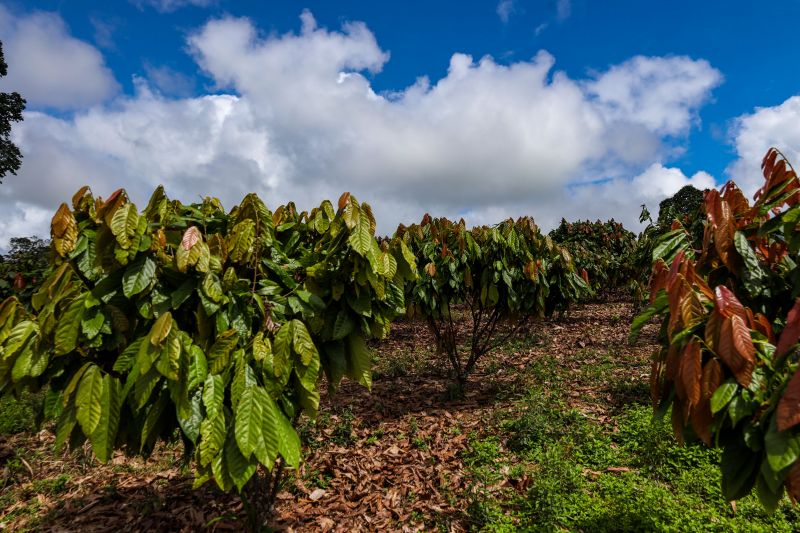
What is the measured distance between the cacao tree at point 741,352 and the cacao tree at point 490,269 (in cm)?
321

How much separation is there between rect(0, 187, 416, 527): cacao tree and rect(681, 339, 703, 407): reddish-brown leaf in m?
1.33

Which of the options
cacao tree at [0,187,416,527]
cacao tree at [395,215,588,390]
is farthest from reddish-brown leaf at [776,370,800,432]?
cacao tree at [395,215,588,390]

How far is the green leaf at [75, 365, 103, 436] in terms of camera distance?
5.62ft

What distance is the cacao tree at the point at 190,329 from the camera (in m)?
1.81

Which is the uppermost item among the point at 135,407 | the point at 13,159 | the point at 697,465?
the point at 13,159

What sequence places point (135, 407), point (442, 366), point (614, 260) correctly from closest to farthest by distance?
1. point (135, 407)
2. point (442, 366)
3. point (614, 260)

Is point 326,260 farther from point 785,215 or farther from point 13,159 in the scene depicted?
point 13,159

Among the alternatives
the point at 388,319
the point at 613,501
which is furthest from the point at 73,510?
the point at 613,501

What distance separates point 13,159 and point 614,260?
2189 cm

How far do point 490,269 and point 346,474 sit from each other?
2801mm

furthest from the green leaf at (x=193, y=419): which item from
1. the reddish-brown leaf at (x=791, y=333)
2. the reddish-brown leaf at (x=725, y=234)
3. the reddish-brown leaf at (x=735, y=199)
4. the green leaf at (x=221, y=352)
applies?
→ the reddish-brown leaf at (x=735, y=199)

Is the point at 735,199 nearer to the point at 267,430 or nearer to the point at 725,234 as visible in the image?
the point at 725,234

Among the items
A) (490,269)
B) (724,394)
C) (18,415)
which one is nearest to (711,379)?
(724,394)

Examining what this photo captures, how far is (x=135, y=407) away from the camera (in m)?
1.91
